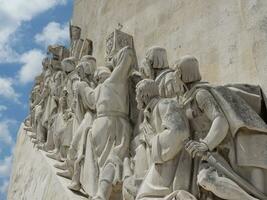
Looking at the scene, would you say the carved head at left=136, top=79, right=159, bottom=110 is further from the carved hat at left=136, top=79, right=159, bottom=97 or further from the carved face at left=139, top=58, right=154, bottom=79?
the carved face at left=139, top=58, right=154, bottom=79

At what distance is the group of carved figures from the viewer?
3582mm

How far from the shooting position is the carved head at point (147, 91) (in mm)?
4266

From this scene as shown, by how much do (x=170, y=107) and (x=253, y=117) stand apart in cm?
64

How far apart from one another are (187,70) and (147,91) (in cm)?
46

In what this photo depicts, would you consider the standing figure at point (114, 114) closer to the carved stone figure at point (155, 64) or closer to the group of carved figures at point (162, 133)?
the group of carved figures at point (162, 133)

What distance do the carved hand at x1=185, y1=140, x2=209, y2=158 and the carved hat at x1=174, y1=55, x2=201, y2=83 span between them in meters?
0.57

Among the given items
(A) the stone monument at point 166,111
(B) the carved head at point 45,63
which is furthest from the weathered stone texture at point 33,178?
(B) the carved head at point 45,63

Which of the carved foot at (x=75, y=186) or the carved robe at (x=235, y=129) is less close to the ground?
the carved robe at (x=235, y=129)

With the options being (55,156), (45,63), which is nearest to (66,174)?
(55,156)

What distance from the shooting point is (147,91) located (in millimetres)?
4270

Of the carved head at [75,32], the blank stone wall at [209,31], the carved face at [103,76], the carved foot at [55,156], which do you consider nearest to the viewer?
the blank stone wall at [209,31]

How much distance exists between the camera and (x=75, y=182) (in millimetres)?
5508

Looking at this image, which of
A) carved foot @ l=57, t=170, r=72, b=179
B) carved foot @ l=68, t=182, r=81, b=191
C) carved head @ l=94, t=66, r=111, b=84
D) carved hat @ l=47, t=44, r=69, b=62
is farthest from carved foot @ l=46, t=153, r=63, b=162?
carved hat @ l=47, t=44, r=69, b=62

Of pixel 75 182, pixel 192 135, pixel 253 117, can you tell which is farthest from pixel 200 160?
pixel 75 182
